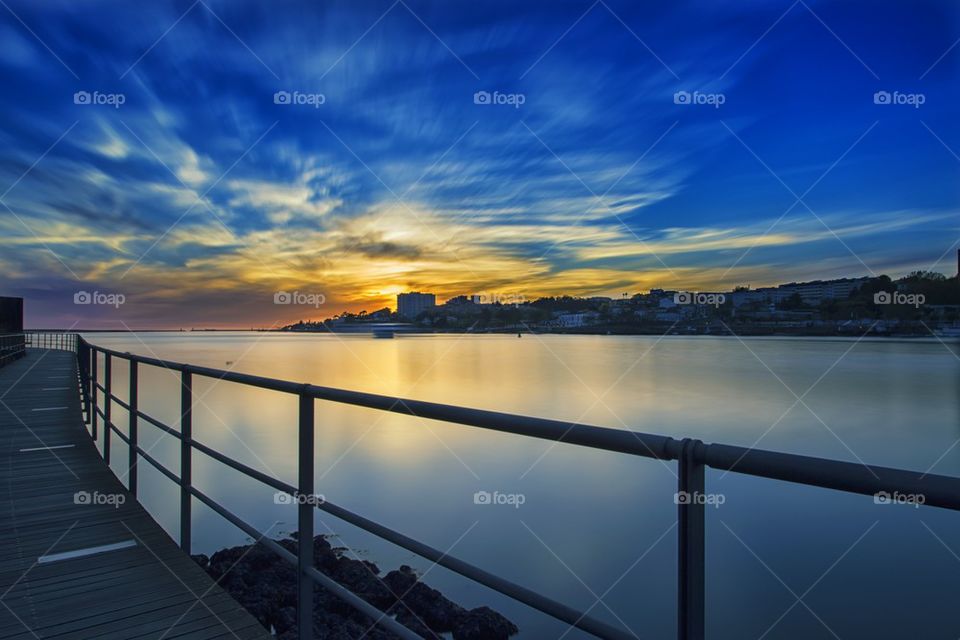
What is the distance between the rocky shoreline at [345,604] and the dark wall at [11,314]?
23212mm

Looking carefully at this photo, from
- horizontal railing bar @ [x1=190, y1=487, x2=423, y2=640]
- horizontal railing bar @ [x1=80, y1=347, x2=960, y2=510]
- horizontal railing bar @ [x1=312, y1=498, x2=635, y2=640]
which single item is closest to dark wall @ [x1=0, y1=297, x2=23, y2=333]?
horizontal railing bar @ [x1=190, y1=487, x2=423, y2=640]

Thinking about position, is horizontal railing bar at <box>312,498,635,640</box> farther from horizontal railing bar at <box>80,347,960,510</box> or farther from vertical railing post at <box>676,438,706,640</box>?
horizontal railing bar at <box>80,347,960,510</box>

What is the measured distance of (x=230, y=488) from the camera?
12.8 metres

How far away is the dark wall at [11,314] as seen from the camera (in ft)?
79.3

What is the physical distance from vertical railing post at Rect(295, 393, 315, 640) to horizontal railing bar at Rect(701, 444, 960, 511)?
164 cm

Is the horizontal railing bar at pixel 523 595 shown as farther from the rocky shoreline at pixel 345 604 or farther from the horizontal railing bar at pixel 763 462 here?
the rocky shoreline at pixel 345 604

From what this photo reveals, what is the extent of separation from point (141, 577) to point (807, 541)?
10.2 m

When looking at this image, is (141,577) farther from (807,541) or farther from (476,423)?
(807,541)

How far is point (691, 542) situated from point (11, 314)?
32679mm

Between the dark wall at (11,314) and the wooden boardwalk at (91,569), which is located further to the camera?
the dark wall at (11,314)

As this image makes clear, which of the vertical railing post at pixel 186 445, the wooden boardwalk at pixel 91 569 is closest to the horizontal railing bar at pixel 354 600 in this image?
the wooden boardwalk at pixel 91 569

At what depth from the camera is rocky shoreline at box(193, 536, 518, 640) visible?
5.83 metres

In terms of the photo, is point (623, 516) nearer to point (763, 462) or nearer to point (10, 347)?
point (763, 462)

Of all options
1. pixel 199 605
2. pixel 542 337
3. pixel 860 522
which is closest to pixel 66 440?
pixel 199 605
